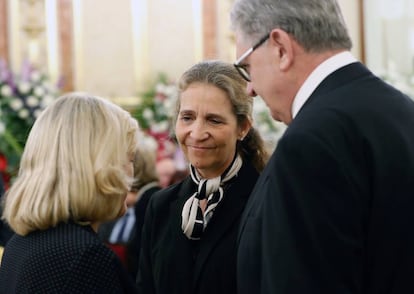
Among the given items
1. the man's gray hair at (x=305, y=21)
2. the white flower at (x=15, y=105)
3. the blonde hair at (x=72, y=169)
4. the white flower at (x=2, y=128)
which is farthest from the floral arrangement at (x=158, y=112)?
the man's gray hair at (x=305, y=21)

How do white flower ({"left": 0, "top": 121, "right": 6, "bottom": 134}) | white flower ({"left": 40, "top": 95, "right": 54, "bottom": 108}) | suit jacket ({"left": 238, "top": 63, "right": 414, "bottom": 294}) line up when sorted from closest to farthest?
suit jacket ({"left": 238, "top": 63, "right": 414, "bottom": 294})
white flower ({"left": 0, "top": 121, "right": 6, "bottom": 134})
white flower ({"left": 40, "top": 95, "right": 54, "bottom": 108})

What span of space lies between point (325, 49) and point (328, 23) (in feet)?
0.20

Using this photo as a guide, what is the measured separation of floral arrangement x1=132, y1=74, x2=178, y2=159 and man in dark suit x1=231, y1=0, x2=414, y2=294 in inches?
184

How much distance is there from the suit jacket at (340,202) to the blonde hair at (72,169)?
0.46 meters

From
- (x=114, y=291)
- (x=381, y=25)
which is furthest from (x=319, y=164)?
(x=381, y=25)

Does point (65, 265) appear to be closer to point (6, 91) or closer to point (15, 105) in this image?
point (15, 105)

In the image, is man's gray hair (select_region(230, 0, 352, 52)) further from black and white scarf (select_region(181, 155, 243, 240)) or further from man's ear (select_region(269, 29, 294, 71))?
black and white scarf (select_region(181, 155, 243, 240))

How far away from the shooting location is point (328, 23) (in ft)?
6.36

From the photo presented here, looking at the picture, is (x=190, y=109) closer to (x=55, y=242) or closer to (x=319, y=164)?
(x=55, y=242)

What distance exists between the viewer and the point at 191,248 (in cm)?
262

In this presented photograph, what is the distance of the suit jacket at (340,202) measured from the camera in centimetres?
174

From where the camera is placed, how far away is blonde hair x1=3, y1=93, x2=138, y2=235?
2.07 meters

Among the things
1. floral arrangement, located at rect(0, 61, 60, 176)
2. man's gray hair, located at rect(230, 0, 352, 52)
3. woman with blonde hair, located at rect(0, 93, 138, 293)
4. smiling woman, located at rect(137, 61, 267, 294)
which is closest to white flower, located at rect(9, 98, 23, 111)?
floral arrangement, located at rect(0, 61, 60, 176)

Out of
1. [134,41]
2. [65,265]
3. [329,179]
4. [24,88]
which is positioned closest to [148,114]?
[134,41]
